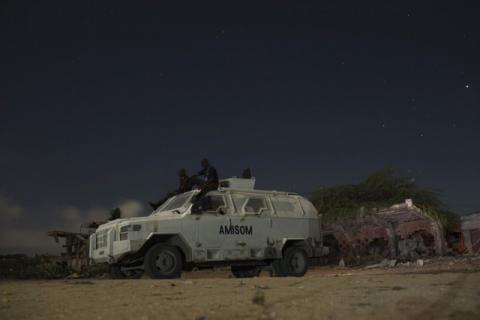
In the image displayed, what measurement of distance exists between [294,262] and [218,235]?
2213 mm

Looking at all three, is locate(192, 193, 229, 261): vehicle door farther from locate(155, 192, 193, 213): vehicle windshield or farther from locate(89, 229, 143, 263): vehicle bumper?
locate(89, 229, 143, 263): vehicle bumper

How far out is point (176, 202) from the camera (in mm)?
11578

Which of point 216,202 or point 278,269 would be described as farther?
point 278,269

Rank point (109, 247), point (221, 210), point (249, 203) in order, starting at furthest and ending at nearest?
point (249, 203) → point (221, 210) → point (109, 247)

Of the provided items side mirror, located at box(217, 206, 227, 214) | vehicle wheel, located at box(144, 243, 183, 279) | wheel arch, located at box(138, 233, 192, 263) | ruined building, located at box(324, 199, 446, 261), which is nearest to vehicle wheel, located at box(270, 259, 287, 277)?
side mirror, located at box(217, 206, 227, 214)

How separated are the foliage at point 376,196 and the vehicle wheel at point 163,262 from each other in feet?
35.1

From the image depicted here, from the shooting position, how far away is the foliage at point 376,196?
67.2 ft

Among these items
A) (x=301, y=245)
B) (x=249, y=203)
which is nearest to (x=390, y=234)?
(x=301, y=245)

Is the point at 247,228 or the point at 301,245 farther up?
the point at 247,228

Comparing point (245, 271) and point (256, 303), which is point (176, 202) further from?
point (256, 303)

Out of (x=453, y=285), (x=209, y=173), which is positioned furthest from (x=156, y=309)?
(x=209, y=173)

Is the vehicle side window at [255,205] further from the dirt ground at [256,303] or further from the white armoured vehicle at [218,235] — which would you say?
the dirt ground at [256,303]

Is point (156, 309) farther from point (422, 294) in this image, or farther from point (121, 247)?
point (121, 247)

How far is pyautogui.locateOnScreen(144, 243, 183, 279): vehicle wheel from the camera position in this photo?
1013 centimetres
